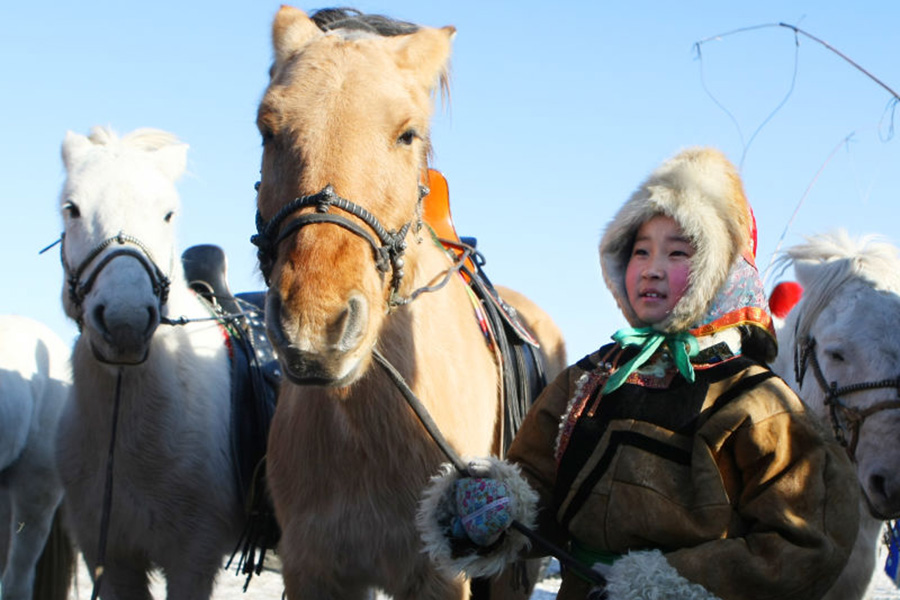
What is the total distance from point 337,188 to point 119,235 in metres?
1.73

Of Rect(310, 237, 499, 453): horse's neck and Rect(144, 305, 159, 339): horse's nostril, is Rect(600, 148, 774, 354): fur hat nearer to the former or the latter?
Rect(310, 237, 499, 453): horse's neck

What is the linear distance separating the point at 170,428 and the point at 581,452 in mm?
2249

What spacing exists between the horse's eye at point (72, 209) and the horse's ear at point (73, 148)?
286 mm

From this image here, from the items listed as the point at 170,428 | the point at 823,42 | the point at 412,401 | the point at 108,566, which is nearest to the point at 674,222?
the point at 412,401

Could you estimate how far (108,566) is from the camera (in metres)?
4.02

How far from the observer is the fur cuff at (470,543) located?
2.43 meters

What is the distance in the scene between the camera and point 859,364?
3.52 metres

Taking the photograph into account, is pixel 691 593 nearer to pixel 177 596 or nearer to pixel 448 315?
pixel 448 315

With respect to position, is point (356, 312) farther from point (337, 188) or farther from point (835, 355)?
point (835, 355)

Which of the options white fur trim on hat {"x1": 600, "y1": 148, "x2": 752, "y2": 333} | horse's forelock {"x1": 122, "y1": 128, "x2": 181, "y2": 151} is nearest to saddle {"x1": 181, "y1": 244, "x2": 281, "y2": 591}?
horse's forelock {"x1": 122, "y1": 128, "x2": 181, "y2": 151}

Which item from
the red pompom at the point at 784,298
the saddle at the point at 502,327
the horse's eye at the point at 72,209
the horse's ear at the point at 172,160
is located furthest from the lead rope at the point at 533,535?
the red pompom at the point at 784,298

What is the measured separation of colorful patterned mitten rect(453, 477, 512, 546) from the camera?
2363mm

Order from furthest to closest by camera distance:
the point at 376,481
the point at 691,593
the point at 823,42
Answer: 1. the point at 823,42
2. the point at 376,481
3. the point at 691,593

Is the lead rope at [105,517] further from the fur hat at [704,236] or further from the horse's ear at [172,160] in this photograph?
the fur hat at [704,236]
